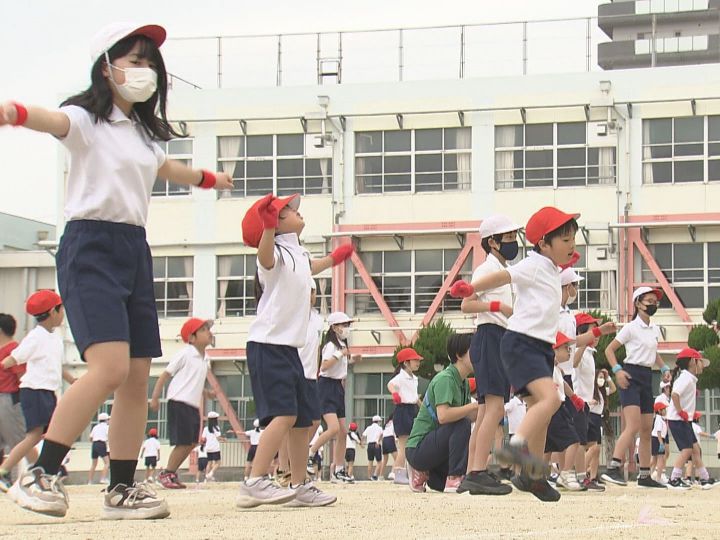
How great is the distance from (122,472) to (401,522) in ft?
4.76

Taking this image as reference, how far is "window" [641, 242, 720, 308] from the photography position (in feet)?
123

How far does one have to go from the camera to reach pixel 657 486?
15.0m

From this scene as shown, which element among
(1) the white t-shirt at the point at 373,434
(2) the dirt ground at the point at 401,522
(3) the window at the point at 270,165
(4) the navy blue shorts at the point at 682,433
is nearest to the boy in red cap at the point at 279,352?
(2) the dirt ground at the point at 401,522

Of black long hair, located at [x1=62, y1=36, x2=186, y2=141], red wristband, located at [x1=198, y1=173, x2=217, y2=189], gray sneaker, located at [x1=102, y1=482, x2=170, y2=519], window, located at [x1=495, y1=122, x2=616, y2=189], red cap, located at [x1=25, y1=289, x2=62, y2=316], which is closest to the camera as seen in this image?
black long hair, located at [x1=62, y1=36, x2=186, y2=141]

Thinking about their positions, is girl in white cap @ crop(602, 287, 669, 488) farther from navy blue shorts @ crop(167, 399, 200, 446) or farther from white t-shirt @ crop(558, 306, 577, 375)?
navy blue shorts @ crop(167, 399, 200, 446)

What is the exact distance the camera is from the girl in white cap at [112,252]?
659 cm

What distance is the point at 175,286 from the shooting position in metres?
41.5

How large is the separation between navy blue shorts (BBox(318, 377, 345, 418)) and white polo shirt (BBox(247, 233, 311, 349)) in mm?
8546

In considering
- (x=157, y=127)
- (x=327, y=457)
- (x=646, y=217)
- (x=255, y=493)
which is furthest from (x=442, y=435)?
(x=646, y=217)

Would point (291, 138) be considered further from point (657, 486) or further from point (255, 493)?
point (255, 493)

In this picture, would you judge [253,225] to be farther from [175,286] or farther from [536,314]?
[175,286]

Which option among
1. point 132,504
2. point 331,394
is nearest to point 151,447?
point 331,394

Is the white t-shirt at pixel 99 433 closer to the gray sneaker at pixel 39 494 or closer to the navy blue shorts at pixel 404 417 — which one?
the navy blue shorts at pixel 404 417

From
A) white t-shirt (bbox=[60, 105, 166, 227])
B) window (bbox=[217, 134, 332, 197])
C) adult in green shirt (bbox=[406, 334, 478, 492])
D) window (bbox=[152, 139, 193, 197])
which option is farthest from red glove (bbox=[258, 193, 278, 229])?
window (bbox=[152, 139, 193, 197])
